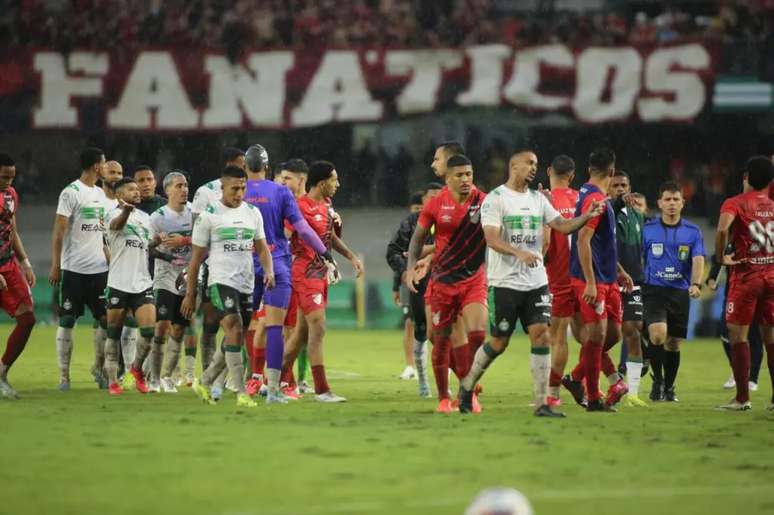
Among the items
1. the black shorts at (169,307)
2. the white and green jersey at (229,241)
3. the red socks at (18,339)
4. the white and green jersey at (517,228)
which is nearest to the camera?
the white and green jersey at (517,228)

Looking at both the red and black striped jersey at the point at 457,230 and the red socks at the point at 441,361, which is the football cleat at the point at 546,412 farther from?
the red and black striped jersey at the point at 457,230

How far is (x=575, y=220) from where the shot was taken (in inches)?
442

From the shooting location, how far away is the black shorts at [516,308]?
11227 mm

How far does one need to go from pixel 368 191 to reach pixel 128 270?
15.7 meters

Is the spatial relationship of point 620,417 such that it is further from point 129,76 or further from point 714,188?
point 129,76

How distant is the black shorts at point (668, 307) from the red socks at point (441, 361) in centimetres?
319

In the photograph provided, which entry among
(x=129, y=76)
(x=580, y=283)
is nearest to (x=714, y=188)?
(x=129, y=76)

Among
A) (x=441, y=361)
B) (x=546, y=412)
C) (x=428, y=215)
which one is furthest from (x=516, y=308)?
(x=428, y=215)

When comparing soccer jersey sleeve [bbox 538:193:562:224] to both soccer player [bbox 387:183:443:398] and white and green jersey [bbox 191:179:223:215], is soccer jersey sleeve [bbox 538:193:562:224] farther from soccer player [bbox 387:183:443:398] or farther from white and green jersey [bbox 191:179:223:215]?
white and green jersey [bbox 191:179:223:215]

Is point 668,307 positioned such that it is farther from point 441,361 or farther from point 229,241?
point 229,241

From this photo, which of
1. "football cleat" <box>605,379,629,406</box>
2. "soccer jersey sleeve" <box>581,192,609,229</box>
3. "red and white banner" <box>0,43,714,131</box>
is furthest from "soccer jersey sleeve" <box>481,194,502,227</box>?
"red and white banner" <box>0,43,714,131</box>

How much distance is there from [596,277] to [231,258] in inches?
135

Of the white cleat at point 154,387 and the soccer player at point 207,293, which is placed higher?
the soccer player at point 207,293

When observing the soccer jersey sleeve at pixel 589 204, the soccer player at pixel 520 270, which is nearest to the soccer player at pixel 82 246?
the soccer player at pixel 520 270
